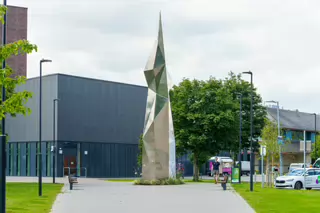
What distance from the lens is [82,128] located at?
65.8m

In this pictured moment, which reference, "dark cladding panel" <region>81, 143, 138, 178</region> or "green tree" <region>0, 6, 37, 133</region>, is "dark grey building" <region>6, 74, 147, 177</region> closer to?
"dark cladding panel" <region>81, 143, 138, 178</region>

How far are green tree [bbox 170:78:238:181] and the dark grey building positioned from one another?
640 inches

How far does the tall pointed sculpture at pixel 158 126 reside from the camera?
1609 inches

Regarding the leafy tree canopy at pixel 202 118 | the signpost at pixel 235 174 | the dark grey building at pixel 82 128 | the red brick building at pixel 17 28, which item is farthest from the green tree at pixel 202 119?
the red brick building at pixel 17 28

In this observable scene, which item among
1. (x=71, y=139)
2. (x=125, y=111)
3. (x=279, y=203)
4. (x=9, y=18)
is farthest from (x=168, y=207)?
(x=9, y=18)

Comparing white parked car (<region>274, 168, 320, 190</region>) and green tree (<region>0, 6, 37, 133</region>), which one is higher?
green tree (<region>0, 6, 37, 133</region>)

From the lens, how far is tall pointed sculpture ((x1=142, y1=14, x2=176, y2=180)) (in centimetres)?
4088

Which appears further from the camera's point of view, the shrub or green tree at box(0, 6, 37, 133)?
the shrub

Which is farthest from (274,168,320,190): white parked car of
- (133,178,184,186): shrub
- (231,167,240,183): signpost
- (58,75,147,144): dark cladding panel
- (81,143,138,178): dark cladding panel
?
(81,143,138,178): dark cladding panel

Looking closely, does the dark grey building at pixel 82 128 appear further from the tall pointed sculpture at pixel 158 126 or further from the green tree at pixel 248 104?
the tall pointed sculpture at pixel 158 126

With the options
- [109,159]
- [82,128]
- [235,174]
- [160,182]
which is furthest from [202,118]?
[109,159]

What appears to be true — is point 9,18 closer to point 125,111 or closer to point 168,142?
point 125,111

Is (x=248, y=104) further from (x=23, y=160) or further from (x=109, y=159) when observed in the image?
(x=23, y=160)

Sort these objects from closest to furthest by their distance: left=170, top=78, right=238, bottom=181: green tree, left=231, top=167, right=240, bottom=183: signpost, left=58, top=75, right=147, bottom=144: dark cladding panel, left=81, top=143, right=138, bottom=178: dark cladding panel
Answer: left=231, top=167, right=240, bottom=183: signpost < left=170, top=78, right=238, bottom=181: green tree < left=58, top=75, right=147, bottom=144: dark cladding panel < left=81, top=143, right=138, bottom=178: dark cladding panel
